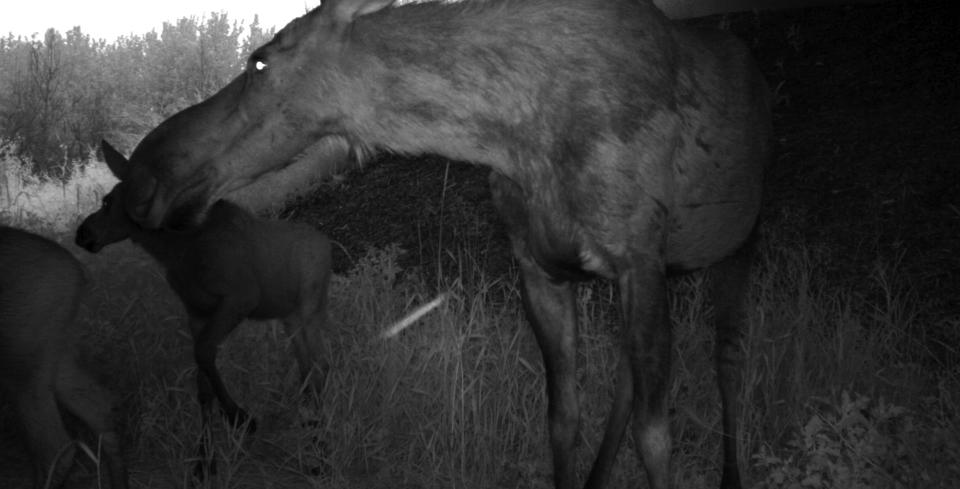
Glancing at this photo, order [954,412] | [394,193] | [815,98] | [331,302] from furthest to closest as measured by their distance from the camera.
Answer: [394,193] → [815,98] → [331,302] → [954,412]

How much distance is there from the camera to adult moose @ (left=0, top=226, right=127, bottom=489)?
467 cm

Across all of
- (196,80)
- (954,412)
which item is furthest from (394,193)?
(196,80)

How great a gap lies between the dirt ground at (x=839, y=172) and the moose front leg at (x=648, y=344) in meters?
2.97

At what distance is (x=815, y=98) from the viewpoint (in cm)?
881

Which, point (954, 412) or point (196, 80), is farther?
point (196, 80)

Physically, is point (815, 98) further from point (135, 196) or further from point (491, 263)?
point (135, 196)

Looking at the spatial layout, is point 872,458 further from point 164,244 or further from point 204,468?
point 164,244

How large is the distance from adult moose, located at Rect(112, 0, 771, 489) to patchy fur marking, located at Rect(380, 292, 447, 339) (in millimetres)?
2415

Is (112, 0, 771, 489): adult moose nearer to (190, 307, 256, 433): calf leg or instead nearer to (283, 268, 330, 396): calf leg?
(190, 307, 256, 433): calf leg

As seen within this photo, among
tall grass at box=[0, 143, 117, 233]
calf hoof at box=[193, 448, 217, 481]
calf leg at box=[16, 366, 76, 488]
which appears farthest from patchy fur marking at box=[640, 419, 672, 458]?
tall grass at box=[0, 143, 117, 233]

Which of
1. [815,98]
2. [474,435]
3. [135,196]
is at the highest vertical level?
[135,196]

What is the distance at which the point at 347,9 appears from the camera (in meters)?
3.75

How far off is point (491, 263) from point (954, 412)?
349 centimetres

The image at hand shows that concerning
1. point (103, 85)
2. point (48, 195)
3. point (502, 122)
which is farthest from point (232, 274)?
point (103, 85)
